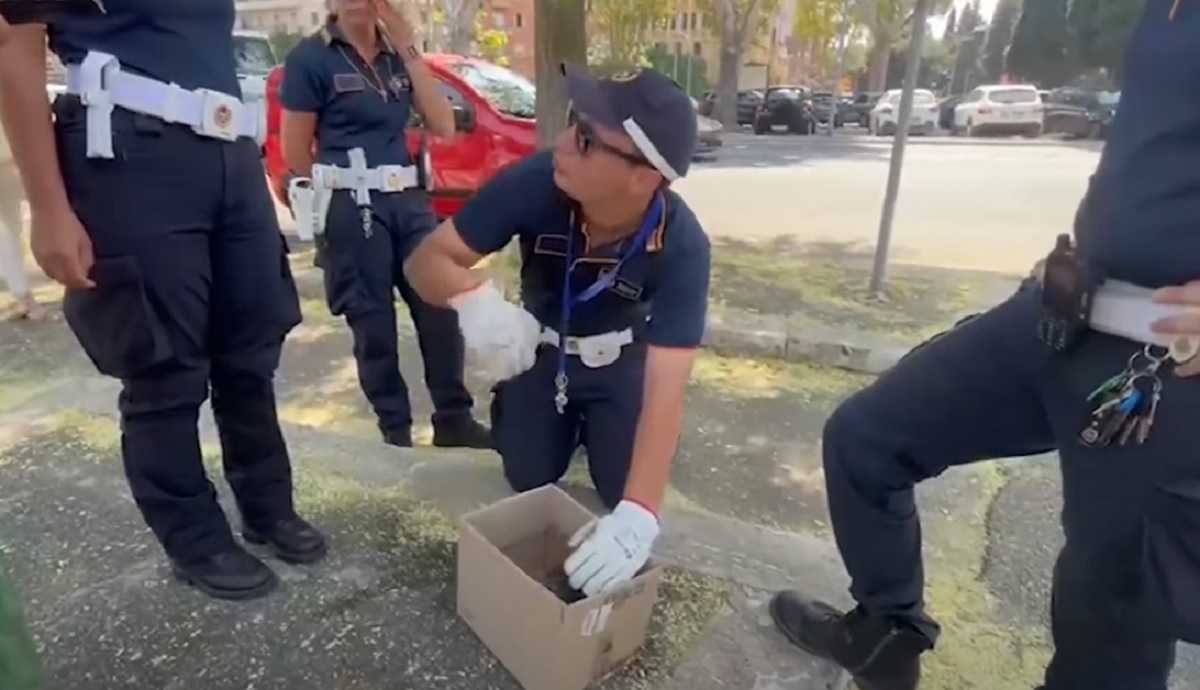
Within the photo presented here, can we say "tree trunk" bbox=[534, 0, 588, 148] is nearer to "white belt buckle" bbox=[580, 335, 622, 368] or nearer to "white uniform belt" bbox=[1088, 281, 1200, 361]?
"white belt buckle" bbox=[580, 335, 622, 368]

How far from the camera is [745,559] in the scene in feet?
8.26

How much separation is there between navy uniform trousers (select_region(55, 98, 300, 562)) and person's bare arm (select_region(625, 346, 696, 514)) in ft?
2.80

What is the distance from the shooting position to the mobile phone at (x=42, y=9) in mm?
1624

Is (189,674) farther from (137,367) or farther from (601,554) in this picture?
(601,554)

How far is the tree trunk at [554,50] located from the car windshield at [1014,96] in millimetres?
24685

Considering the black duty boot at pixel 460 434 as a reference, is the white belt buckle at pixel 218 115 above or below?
above

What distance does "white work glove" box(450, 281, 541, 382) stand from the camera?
6.89ft

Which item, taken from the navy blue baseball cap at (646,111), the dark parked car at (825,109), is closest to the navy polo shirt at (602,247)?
the navy blue baseball cap at (646,111)

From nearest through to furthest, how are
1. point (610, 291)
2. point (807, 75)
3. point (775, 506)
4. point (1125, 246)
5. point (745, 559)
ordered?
point (1125, 246) → point (610, 291) → point (745, 559) → point (775, 506) → point (807, 75)

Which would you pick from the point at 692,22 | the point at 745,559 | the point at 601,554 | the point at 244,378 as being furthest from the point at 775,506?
the point at 692,22

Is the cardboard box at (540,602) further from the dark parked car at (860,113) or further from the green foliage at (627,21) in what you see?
the dark parked car at (860,113)

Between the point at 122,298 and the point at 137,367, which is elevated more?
the point at 122,298

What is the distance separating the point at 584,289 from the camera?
231 centimetres

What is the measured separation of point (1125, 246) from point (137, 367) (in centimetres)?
176
